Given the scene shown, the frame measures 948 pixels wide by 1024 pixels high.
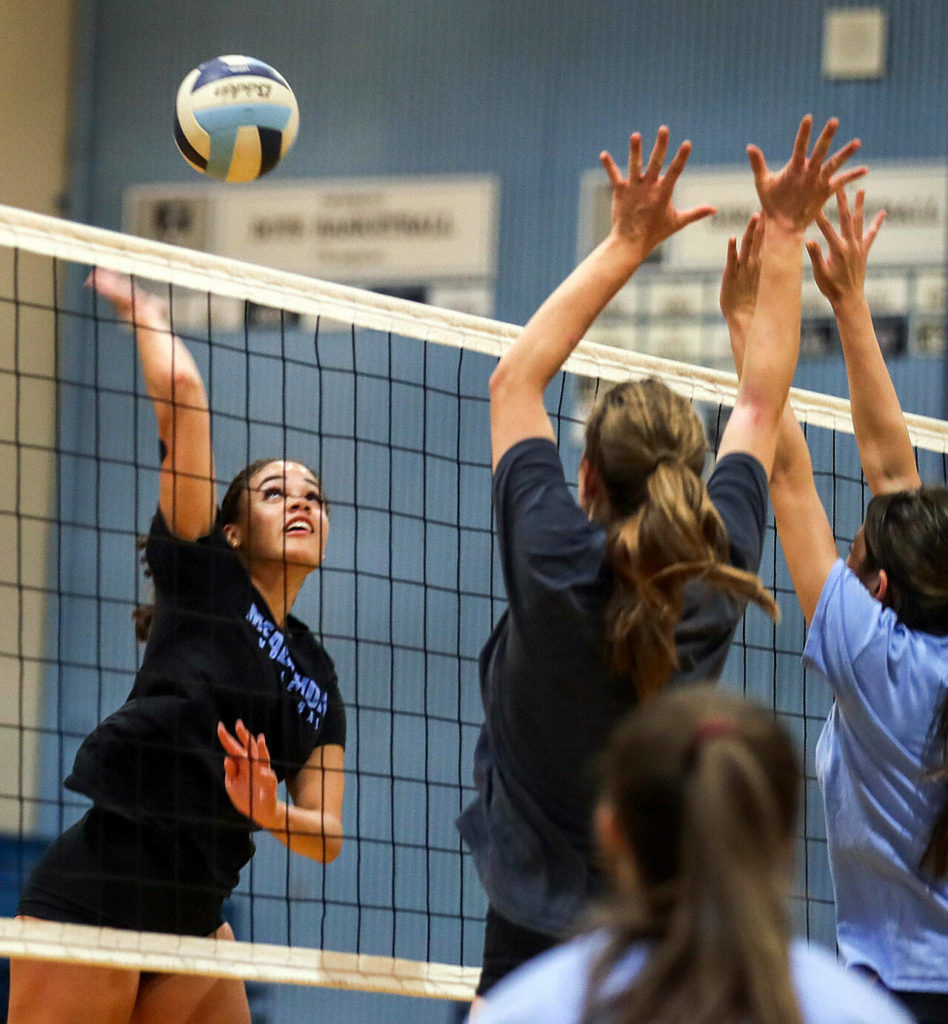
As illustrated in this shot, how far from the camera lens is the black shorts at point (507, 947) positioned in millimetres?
2105

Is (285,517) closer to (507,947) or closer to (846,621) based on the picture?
(846,621)

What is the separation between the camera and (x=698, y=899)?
136cm

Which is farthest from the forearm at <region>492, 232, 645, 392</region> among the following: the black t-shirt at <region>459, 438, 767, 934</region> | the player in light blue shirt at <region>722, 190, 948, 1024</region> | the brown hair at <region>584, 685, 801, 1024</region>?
the brown hair at <region>584, 685, 801, 1024</region>

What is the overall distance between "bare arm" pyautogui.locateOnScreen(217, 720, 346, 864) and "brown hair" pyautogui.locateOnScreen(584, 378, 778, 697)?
980 millimetres

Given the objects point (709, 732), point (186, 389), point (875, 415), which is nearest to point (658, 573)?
point (709, 732)

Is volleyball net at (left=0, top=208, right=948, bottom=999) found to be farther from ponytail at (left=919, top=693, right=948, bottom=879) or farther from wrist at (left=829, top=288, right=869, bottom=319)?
ponytail at (left=919, top=693, right=948, bottom=879)

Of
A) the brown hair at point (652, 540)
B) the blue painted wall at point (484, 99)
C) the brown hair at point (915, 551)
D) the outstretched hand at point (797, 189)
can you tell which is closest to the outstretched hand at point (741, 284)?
the outstretched hand at point (797, 189)

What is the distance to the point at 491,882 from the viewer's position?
2.14 meters

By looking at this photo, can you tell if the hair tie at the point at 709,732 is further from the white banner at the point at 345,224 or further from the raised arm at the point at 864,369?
the white banner at the point at 345,224

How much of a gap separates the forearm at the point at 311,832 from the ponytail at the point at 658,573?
1.17 metres

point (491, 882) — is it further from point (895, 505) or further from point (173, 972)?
point (173, 972)

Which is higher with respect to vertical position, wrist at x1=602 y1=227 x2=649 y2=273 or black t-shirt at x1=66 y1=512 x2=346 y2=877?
wrist at x1=602 y1=227 x2=649 y2=273

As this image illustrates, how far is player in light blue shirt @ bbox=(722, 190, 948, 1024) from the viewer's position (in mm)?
2461

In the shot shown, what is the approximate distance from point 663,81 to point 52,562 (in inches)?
174
